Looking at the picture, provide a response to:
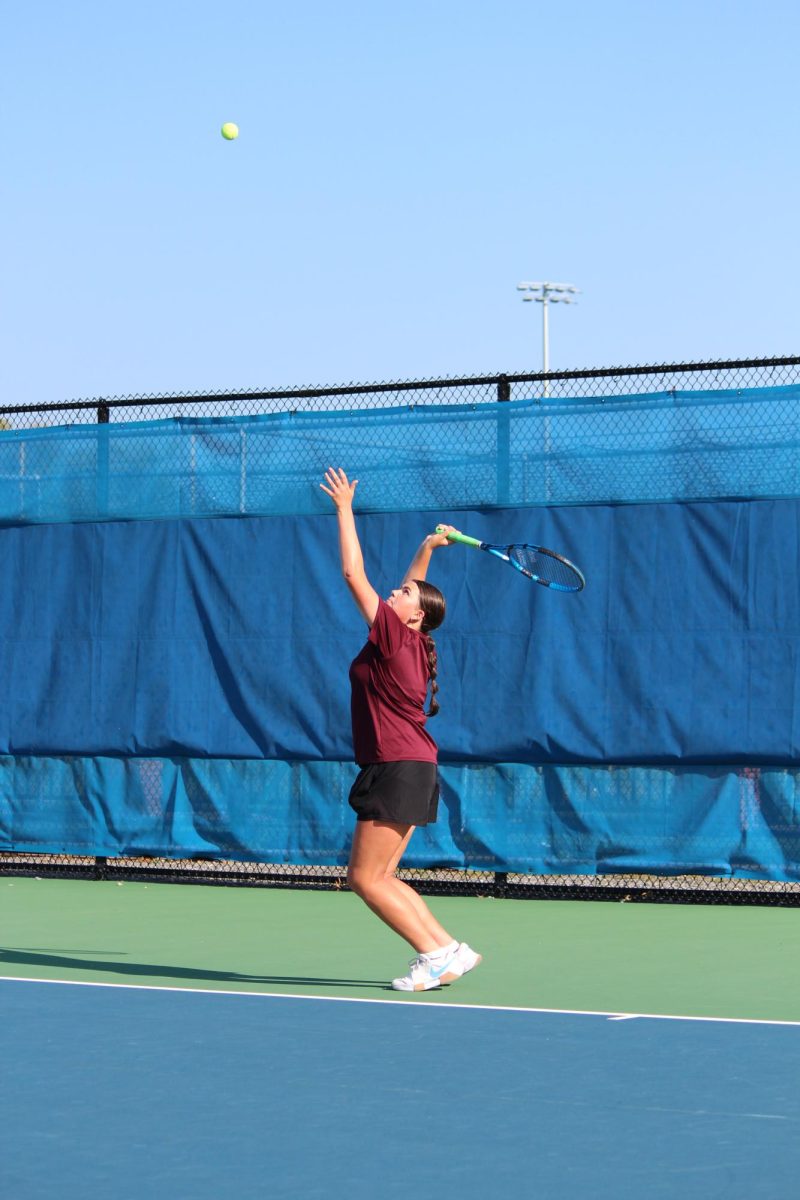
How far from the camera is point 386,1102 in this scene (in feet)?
16.7

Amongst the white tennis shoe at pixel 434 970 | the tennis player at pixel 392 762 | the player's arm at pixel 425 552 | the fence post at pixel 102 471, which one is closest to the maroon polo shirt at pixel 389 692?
the tennis player at pixel 392 762

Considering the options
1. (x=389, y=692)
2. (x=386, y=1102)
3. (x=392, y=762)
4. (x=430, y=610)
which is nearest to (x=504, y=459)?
(x=430, y=610)

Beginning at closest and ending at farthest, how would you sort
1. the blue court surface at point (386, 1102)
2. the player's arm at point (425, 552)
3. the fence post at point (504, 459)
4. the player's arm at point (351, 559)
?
1. the blue court surface at point (386, 1102)
2. the player's arm at point (351, 559)
3. the player's arm at point (425, 552)
4. the fence post at point (504, 459)

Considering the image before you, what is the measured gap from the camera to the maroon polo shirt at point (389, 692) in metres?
7.01

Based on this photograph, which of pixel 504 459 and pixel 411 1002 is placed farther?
pixel 504 459

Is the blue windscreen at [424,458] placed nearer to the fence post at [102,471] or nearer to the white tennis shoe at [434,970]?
the fence post at [102,471]

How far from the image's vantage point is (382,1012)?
664cm

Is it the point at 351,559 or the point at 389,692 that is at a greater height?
the point at 351,559

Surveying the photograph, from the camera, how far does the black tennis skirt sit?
696 centimetres

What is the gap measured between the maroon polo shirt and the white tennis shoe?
0.70 meters

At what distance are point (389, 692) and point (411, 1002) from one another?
1.09 meters

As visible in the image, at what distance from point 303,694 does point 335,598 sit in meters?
0.56

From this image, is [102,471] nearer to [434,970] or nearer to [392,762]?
[392,762]

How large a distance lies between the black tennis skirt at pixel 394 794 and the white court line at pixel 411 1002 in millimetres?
634
